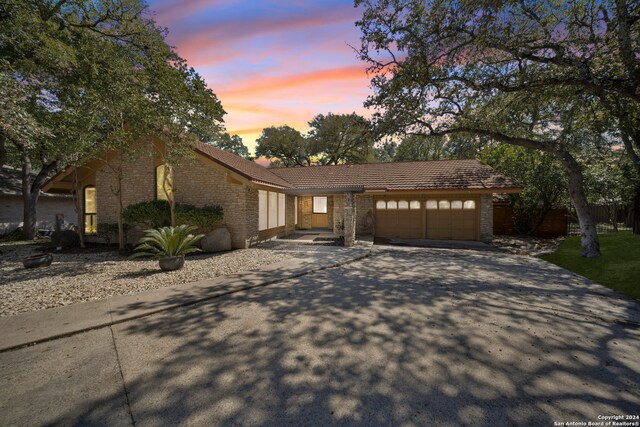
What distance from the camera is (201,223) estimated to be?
1205 centimetres

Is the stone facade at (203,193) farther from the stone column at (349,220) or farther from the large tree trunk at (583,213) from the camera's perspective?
the large tree trunk at (583,213)

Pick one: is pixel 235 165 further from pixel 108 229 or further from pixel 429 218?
pixel 429 218

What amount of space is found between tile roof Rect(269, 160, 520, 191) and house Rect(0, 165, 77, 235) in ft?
59.4

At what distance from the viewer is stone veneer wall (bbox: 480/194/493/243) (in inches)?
584

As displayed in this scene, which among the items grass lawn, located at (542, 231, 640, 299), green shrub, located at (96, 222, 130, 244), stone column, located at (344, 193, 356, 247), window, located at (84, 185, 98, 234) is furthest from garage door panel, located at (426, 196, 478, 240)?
window, located at (84, 185, 98, 234)

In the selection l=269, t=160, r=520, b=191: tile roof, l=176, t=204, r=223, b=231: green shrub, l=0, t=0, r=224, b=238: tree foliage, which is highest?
l=0, t=0, r=224, b=238: tree foliage

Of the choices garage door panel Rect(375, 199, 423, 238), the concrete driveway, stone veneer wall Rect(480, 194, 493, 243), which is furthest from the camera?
garage door panel Rect(375, 199, 423, 238)

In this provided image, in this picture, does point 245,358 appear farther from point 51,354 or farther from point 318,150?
point 318,150

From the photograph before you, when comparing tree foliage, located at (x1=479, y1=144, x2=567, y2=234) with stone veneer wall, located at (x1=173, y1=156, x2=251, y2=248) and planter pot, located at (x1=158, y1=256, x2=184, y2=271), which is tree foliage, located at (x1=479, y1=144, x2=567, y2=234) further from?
planter pot, located at (x1=158, y1=256, x2=184, y2=271)

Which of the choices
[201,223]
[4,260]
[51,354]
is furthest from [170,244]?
[4,260]

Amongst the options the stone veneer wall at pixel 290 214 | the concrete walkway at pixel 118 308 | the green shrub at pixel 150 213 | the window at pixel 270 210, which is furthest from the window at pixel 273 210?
the concrete walkway at pixel 118 308

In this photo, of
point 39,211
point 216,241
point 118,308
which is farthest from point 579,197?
point 39,211

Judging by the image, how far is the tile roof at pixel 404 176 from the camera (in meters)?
15.1

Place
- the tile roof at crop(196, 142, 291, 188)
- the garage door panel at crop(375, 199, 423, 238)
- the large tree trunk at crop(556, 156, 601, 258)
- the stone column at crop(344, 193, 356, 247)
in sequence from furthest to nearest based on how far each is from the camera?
the garage door panel at crop(375, 199, 423, 238) → the stone column at crop(344, 193, 356, 247) → the tile roof at crop(196, 142, 291, 188) → the large tree trunk at crop(556, 156, 601, 258)
